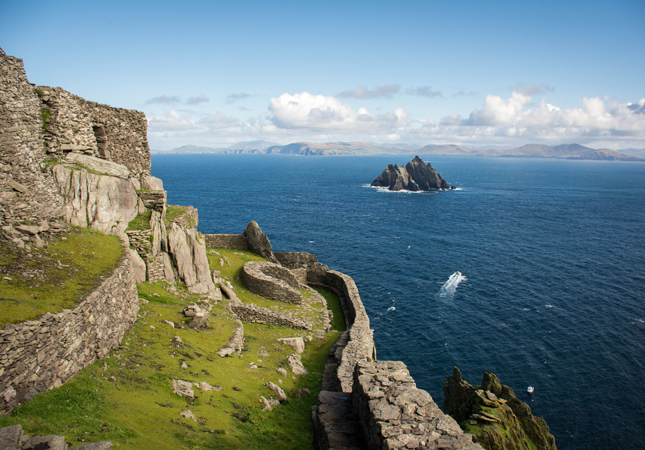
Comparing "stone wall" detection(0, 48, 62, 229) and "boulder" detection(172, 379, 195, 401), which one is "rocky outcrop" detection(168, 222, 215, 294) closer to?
"stone wall" detection(0, 48, 62, 229)

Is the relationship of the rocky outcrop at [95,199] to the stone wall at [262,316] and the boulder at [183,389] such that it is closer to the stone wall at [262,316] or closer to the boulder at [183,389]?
the stone wall at [262,316]

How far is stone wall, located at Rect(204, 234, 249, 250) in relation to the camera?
4059 centimetres

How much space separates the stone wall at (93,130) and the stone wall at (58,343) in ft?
31.3

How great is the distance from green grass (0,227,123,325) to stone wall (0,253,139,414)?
404 millimetres

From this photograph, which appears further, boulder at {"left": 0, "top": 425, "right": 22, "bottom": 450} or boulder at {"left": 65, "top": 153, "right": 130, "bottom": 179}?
boulder at {"left": 65, "top": 153, "right": 130, "bottom": 179}

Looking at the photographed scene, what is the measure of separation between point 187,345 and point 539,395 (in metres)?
31.8

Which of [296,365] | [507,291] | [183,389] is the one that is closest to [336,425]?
[183,389]

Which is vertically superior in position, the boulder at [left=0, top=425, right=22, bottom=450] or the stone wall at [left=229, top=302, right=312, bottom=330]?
the boulder at [left=0, top=425, right=22, bottom=450]

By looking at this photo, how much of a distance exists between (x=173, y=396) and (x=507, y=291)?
5129 centimetres

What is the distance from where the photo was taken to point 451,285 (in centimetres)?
5466

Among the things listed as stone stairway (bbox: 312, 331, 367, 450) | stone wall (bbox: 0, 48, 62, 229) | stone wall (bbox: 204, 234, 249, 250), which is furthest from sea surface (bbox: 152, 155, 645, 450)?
stone wall (bbox: 0, 48, 62, 229)

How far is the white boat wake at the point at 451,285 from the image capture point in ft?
169

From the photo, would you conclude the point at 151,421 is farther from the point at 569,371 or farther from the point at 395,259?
the point at 395,259

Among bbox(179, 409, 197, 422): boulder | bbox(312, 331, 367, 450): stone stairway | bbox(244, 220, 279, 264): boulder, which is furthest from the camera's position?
bbox(244, 220, 279, 264): boulder
